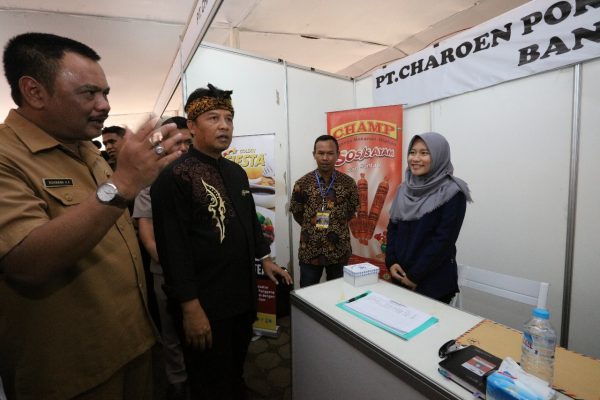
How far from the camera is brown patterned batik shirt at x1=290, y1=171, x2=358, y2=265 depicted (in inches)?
95.0

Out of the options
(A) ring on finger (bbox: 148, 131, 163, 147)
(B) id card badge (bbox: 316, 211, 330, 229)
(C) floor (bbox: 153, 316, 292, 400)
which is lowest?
(C) floor (bbox: 153, 316, 292, 400)

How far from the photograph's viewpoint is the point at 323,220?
7.85 ft

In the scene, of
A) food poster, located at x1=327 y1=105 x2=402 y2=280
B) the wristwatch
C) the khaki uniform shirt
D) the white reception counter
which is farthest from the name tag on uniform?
food poster, located at x1=327 y1=105 x2=402 y2=280

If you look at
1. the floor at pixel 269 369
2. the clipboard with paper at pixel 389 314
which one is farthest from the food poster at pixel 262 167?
the clipboard with paper at pixel 389 314

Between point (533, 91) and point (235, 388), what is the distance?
283 cm

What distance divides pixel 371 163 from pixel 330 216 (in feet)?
3.64

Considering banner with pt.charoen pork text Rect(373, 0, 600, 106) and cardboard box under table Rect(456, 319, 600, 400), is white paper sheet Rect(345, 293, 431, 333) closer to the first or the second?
cardboard box under table Rect(456, 319, 600, 400)

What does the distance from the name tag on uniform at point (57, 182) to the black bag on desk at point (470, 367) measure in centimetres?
124

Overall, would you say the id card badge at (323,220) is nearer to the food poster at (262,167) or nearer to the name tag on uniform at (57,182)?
the food poster at (262,167)

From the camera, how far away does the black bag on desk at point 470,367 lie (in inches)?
31.5

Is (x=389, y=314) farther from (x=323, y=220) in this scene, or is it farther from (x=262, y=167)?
(x=262, y=167)

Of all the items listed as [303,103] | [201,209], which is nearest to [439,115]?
[303,103]

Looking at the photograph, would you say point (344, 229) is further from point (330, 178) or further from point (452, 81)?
point (452, 81)

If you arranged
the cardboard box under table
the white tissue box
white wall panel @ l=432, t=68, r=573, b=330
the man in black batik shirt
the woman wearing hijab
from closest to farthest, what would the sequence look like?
the cardboard box under table → the man in black batik shirt → the white tissue box → the woman wearing hijab → white wall panel @ l=432, t=68, r=573, b=330
